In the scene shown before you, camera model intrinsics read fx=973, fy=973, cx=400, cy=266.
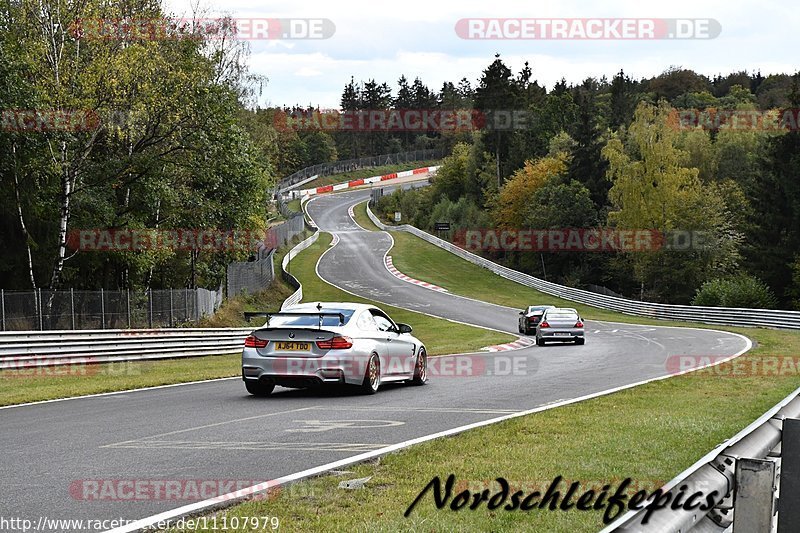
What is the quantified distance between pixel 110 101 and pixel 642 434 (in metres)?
25.3

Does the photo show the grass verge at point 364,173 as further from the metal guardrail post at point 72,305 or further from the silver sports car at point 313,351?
the silver sports car at point 313,351

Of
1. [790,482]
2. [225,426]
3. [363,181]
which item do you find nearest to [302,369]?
[225,426]

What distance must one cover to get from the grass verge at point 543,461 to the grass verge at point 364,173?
133148 millimetres

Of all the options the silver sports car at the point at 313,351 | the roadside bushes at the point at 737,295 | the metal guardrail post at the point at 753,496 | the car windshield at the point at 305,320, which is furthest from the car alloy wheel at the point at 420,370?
the roadside bushes at the point at 737,295

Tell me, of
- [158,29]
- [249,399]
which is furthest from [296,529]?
[158,29]

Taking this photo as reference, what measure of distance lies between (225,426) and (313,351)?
360 cm

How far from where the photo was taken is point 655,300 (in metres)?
69.7

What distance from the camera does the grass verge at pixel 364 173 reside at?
149875 millimetres

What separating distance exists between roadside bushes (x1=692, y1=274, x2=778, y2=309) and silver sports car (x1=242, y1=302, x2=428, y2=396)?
44874 millimetres

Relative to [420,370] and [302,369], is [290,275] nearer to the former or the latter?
[420,370]

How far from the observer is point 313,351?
1504 centimetres

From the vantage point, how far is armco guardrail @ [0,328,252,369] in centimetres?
2369

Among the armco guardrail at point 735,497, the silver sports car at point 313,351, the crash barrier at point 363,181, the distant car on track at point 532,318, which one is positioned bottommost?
the distant car on track at point 532,318

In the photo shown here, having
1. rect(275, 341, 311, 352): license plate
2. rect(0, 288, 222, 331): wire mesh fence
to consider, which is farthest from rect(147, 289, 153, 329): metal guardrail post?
rect(275, 341, 311, 352): license plate
